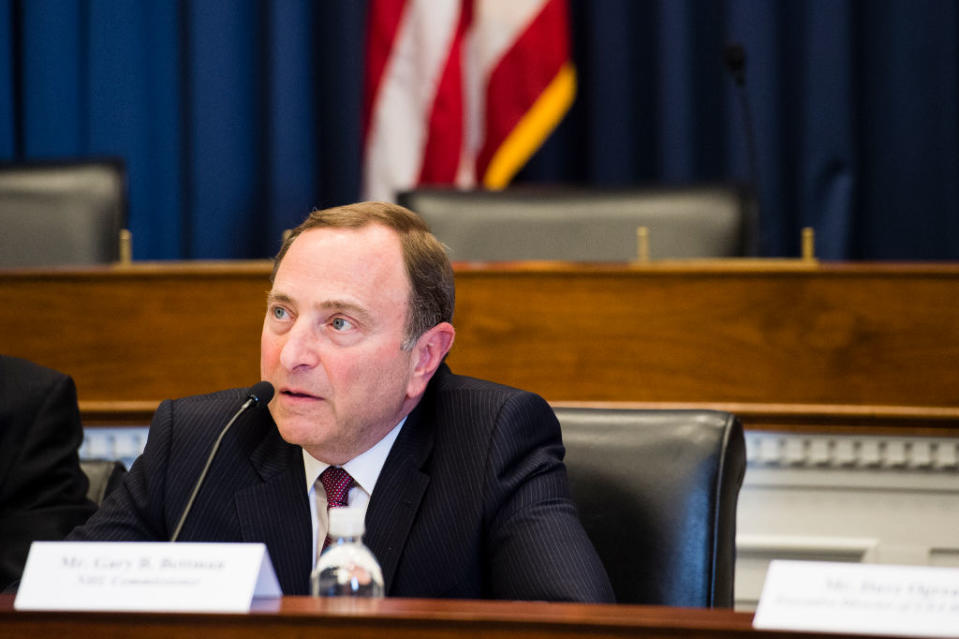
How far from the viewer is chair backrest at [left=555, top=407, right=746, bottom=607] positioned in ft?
5.73

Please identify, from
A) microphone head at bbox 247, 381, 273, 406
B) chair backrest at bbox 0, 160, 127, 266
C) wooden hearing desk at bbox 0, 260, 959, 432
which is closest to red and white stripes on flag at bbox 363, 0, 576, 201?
chair backrest at bbox 0, 160, 127, 266

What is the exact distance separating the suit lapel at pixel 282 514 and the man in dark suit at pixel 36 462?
18.3 inches

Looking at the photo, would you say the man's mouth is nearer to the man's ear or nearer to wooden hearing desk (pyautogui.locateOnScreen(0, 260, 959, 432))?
the man's ear

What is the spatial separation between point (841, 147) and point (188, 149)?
7.96 ft

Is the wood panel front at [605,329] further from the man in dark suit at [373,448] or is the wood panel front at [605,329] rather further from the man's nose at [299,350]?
the man's nose at [299,350]

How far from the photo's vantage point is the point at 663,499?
70.0 inches

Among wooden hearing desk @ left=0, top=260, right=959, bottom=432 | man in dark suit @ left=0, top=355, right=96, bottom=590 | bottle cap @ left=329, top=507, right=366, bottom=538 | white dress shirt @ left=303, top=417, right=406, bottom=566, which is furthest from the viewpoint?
wooden hearing desk @ left=0, top=260, right=959, bottom=432

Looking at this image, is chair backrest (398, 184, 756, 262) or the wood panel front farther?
chair backrest (398, 184, 756, 262)

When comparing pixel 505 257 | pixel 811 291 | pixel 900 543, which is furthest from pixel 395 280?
pixel 505 257

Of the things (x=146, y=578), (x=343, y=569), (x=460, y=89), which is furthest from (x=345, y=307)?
(x=460, y=89)

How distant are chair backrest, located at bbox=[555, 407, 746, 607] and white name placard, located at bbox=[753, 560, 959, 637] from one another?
0.66 metres

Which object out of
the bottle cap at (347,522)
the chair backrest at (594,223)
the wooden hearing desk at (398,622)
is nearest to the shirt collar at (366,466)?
the bottle cap at (347,522)

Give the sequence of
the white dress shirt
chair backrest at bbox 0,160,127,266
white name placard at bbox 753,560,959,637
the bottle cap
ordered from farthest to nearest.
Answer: chair backrest at bbox 0,160,127,266
the white dress shirt
the bottle cap
white name placard at bbox 753,560,959,637

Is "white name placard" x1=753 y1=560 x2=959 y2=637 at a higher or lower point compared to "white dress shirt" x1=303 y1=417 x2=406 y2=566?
higher
